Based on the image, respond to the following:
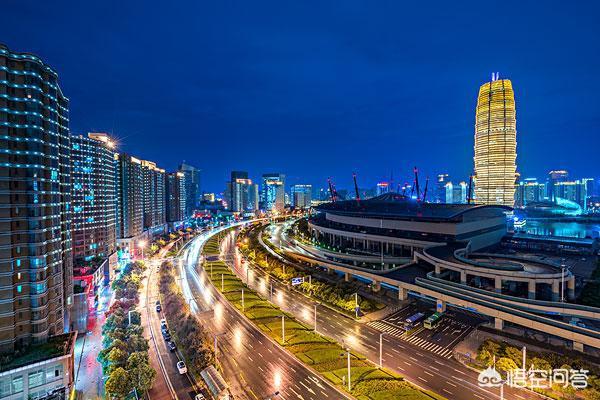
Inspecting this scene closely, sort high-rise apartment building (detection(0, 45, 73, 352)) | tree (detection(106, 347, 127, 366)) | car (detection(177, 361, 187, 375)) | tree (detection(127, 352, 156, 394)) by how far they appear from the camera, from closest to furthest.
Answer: tree (detection(127, 352, 156, 394))
tree (detection(106, 347, 127, 366))
high-rise apartment building (detection(0, 45, 73, 352))
car (detection(177, 361, 187, 375))

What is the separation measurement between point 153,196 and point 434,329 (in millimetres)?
164875

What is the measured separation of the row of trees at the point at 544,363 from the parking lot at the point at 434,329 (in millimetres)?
5660

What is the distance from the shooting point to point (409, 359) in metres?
48.0

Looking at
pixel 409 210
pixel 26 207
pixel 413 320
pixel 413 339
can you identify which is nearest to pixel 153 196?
pixel 26 207

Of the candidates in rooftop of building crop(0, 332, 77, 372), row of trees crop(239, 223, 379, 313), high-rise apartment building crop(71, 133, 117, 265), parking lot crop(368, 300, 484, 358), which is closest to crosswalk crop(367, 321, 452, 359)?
parking lot crop(368, 300, 484, 358)

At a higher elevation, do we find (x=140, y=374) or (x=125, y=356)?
(x=125, y=356)

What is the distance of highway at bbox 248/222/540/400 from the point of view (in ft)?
132

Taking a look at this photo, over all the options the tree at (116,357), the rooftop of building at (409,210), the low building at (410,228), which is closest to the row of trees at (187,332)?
the tree at (116,357)

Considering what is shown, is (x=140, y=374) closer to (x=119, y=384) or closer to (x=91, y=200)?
(x=119, y=384)

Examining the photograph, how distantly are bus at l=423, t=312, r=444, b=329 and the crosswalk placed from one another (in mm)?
4208

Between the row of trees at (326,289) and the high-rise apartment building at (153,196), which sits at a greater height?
the high-rise apartment building at (153,196)

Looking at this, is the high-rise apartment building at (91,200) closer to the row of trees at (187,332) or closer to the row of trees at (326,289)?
the row of trees at (187,332)

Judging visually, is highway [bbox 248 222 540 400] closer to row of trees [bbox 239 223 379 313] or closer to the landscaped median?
the landscaped median

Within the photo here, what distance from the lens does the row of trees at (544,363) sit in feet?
124
